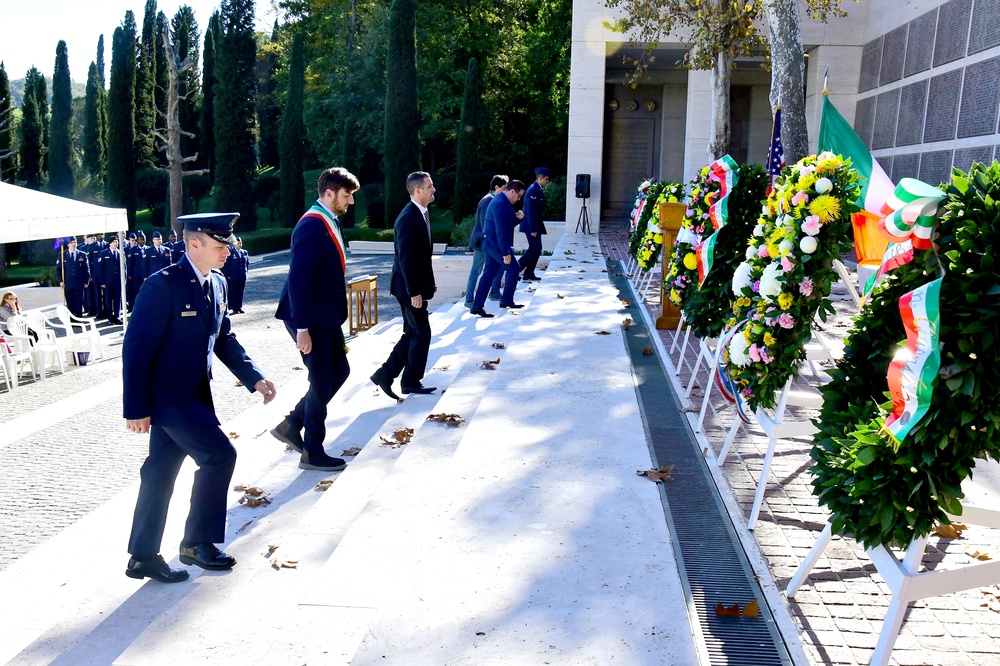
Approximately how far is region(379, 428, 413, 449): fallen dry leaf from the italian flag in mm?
3415

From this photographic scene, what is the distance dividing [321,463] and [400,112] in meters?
31.2

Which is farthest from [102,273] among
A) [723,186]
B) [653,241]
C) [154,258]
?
[723,186]

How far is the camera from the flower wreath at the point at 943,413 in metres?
2.86

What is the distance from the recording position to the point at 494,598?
3605mm

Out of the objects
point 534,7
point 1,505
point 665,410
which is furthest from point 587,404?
point 534,7

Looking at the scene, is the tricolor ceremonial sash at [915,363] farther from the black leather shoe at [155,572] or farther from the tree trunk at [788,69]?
the tree trunk at [788,69]

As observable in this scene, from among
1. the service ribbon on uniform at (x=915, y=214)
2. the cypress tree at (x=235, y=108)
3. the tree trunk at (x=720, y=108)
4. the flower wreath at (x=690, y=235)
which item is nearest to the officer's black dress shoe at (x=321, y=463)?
the flower wreath at (x=690, y=235)

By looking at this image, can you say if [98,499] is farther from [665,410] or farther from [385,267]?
[385,267]

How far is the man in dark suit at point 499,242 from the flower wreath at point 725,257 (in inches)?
184

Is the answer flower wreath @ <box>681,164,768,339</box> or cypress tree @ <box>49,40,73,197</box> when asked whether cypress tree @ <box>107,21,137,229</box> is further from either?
flower wreath @ <box>681,164,768,339</box>

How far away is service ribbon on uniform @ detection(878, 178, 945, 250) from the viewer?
308cm

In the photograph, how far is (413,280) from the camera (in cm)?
729

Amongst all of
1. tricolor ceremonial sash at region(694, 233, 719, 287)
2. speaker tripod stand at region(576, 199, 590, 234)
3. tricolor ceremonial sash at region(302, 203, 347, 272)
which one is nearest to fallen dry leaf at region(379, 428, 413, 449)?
tricolor ceremonial sash at region(302, 203, 347, 272)

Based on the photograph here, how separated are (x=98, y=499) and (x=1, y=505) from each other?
2.05ft
